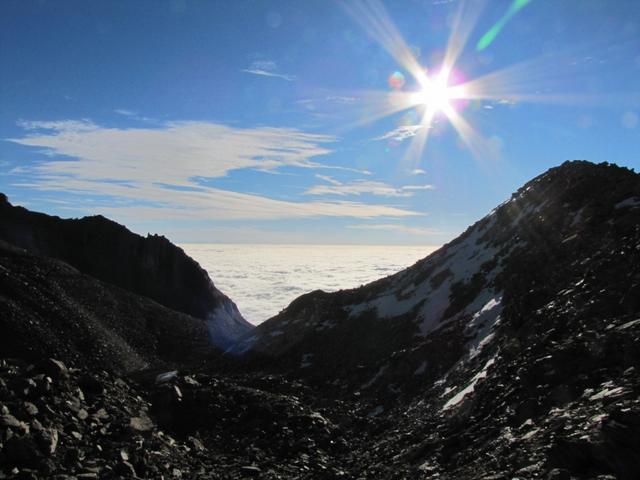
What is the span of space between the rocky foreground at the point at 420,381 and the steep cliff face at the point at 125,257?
42710 millimetres

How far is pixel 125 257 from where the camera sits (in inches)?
3809

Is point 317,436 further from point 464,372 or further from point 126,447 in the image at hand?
point 126,447

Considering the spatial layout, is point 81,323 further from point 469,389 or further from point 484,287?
point 469,389

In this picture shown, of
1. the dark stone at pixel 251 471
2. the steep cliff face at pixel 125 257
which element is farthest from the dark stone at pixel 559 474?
the steep cliff face at pixel 125 257

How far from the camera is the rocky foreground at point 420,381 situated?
11695 millimetres

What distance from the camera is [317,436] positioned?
2197 centimetres

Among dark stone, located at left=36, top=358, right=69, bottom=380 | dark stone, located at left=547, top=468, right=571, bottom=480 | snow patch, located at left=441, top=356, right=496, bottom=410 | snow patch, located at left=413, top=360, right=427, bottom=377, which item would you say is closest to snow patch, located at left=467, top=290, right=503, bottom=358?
snow patch, located at left=413, top=360, right=427, bottom=377

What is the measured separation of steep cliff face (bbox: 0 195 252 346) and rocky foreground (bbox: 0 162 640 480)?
42.7m

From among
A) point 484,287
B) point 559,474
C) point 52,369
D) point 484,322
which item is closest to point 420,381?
point 484,322

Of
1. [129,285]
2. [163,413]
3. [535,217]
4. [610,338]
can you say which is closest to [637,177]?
[535,217]

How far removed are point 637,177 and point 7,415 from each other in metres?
37.8

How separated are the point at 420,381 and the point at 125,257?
83.6m

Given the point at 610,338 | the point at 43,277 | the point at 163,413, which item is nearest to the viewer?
the point at 610,338

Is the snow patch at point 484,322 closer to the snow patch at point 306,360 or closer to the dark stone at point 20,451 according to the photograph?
the snow patch at point 306,360
